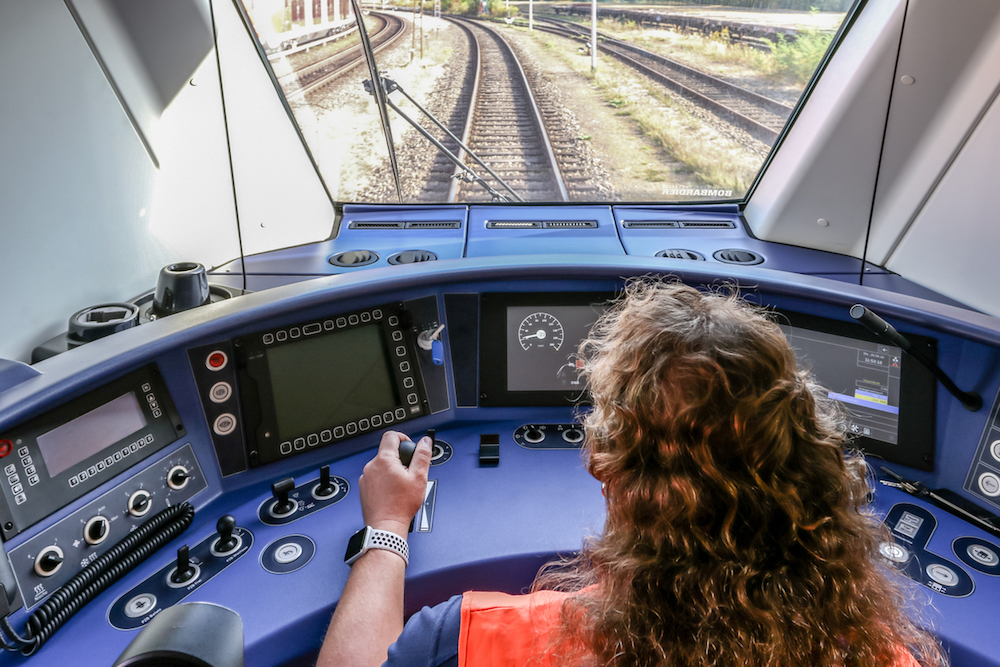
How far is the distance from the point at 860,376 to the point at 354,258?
1473 mm

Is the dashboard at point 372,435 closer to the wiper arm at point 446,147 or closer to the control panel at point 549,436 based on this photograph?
the control panel at point 549,436

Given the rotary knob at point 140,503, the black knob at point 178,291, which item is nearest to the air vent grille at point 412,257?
the black knob at point 178,291

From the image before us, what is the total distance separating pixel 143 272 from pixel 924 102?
7.60 feet

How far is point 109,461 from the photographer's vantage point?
3.49 feet

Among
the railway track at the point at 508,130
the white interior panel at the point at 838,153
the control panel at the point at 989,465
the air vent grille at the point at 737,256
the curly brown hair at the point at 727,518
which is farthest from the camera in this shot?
the railway track at the point at 508,130

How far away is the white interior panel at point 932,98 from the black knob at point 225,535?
2.02m

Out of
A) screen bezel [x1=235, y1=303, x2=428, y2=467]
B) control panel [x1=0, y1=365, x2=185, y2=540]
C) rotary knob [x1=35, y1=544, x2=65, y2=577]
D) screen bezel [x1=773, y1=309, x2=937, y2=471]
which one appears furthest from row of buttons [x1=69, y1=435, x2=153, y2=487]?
screen bezel [x1=773, y1=309, x2=937, y2=471]

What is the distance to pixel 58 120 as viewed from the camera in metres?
1.37

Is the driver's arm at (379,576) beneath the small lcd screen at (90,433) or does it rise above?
beneath

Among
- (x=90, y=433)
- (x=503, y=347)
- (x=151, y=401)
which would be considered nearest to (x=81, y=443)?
(x=90, y=433)

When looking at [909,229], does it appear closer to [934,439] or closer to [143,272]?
[934,439]

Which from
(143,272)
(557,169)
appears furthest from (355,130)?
(143,272)

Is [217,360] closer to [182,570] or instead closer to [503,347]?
[182,570]

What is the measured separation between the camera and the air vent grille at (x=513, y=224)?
7.22ft
